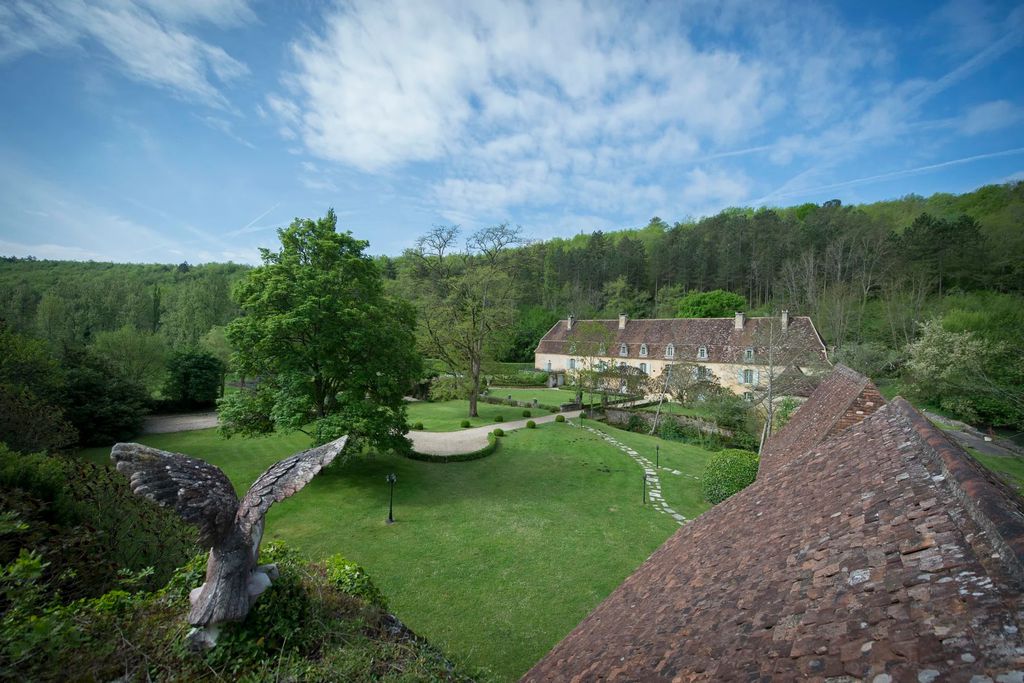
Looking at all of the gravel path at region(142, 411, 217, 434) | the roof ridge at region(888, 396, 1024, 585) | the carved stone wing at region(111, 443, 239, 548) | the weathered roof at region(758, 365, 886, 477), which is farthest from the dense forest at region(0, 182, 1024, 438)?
the roof ridge at region(888, 396, 1024, 585)

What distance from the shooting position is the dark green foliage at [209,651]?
10.3ft

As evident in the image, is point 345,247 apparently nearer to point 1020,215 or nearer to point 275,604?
point 275,604

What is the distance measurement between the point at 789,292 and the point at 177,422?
58.2 meters

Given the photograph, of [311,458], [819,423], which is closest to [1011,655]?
[311,458]

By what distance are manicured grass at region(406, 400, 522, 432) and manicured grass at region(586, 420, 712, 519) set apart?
6.72m

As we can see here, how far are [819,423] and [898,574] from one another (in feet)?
25.8

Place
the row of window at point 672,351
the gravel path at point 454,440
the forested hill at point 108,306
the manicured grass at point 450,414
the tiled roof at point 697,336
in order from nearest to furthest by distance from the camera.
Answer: the gravel path at point 454,440 < the manicured grass at point 450,414 < the forested hill at point 108,306 < the tiled roof at point 697,336 < the row of window at point 672,351

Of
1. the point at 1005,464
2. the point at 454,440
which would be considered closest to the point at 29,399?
the point at 454,440

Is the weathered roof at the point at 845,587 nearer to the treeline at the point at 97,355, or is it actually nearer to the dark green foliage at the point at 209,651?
the dark green foliage at the point at 209,651

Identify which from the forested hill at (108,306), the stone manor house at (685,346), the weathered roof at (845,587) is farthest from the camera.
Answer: the stone manor house at (685,346)

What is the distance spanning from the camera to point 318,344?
14.4 meters

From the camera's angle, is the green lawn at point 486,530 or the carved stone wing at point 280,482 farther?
the green lawn at point 486,530

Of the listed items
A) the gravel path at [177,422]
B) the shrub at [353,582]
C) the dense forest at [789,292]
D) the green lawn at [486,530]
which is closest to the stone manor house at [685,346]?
the dense forest at [789,292]

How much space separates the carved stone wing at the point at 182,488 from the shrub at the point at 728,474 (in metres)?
14.1
